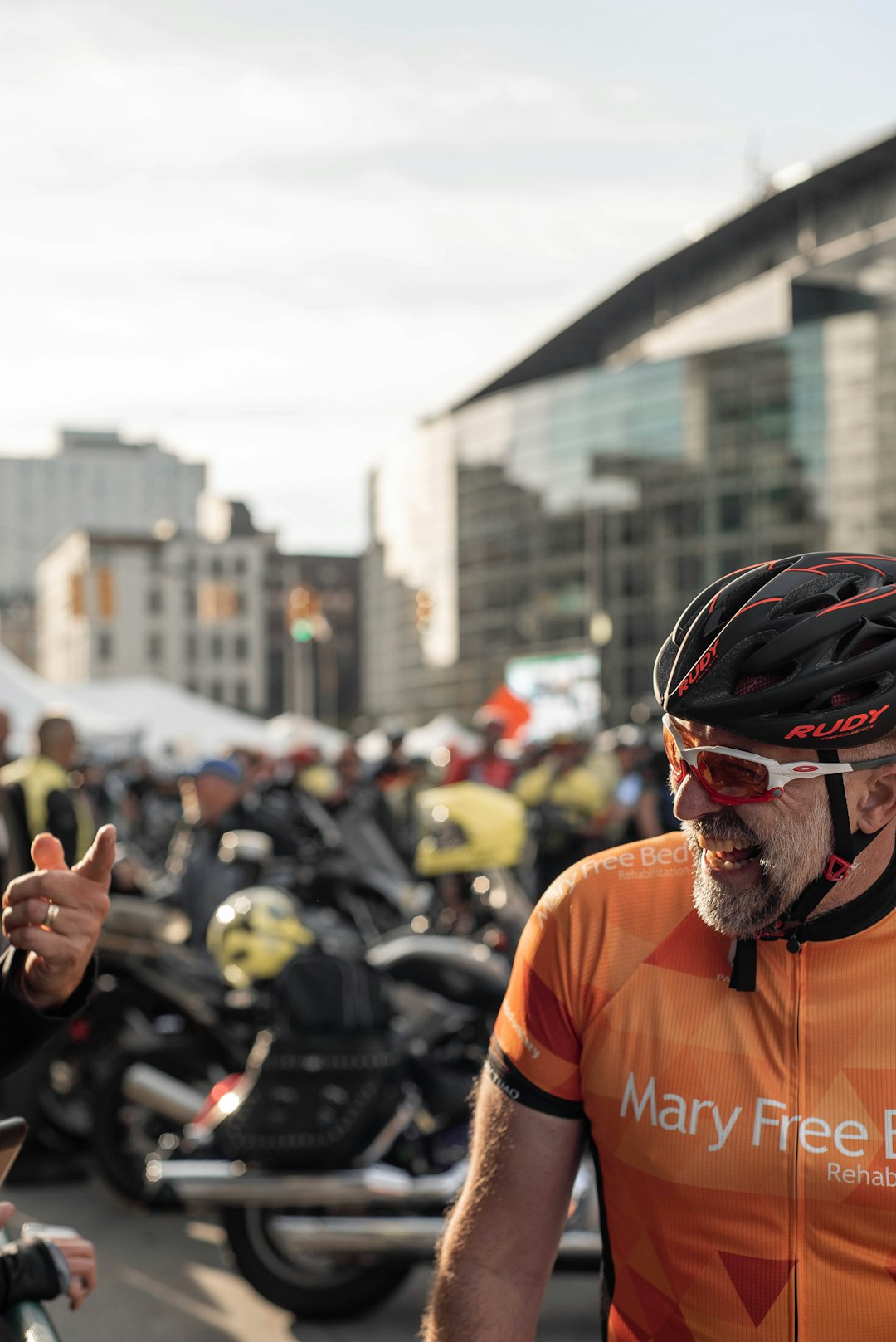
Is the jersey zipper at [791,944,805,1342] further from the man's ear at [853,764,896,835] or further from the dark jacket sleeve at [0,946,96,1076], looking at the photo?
the dark jacket sleeve at [0,946,96,1076]

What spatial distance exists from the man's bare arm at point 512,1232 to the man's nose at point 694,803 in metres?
0.45

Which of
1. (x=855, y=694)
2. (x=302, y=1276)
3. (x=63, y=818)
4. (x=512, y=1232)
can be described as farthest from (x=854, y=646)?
(x=63, y=818)

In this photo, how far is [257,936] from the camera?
215 inches

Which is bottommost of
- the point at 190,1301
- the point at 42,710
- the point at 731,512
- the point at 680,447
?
the point at 190,1301

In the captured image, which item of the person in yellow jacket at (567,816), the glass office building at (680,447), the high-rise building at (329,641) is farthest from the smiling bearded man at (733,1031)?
the high-rise building at (329,641)

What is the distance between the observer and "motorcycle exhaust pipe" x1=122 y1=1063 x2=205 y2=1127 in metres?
5.62

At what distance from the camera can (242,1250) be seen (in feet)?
16.3

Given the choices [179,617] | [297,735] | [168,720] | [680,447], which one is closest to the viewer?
[297,735]

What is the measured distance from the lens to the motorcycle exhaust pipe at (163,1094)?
5625 mm

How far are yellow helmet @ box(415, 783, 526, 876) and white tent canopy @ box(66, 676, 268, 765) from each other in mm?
23554

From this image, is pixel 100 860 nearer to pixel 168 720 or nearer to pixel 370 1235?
pixel 370 1235

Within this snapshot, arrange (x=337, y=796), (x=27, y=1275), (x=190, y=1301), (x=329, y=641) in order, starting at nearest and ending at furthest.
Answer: (x=27, y=1275) < (x=190, y=1301) < (x=337, y=796) < (x=329, y=641)

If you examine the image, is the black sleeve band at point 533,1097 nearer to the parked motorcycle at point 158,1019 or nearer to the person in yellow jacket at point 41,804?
the parked motorcycle at point 158,1019

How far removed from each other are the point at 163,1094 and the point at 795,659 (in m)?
4.28
